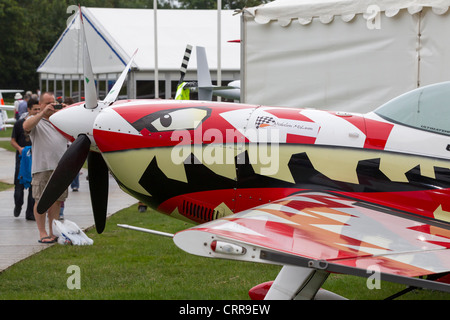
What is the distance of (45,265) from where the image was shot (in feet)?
22.5

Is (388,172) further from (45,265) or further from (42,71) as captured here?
(42,71)

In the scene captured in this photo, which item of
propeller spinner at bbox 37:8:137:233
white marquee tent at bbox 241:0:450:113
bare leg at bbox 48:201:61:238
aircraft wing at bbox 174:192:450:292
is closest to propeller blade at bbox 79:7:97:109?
propeller spinner at bbox 37:8:137:233

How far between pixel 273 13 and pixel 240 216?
6.04 metres

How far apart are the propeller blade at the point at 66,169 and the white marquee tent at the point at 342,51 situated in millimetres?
4690

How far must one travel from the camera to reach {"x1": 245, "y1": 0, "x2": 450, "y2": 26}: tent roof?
27.5 feet

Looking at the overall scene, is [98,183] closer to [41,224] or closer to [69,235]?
[69,235]

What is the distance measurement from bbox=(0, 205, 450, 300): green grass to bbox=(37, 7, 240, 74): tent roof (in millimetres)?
12782

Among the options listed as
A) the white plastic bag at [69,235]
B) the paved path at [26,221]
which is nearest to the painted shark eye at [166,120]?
the paved path at [26,221]

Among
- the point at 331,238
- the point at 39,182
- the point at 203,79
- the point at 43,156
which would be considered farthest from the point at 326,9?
the point at 203,79

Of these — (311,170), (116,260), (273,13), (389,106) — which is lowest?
(116,260)

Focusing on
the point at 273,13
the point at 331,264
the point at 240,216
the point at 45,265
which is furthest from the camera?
the point at 273,13

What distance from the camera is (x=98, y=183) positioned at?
5801 millimetres

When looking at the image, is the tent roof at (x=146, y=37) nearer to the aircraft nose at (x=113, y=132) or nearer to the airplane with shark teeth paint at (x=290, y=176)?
the aircraft nose at (x=113, y=132)
